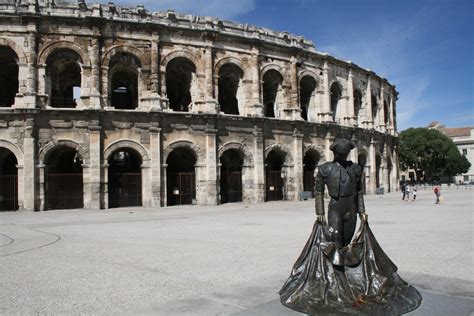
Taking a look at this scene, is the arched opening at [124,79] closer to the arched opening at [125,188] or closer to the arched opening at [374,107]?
the arched opening at [125,188]

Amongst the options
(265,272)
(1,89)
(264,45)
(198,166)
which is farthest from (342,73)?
(265,272)

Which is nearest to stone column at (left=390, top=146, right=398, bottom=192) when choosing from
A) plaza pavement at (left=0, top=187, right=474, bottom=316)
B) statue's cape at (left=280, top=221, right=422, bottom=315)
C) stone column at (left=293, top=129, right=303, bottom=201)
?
stone column at (left=293, top=129, right=303, bottom=201)

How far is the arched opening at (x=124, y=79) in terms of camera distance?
20359mm

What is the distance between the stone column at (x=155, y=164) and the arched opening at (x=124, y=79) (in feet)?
10.0

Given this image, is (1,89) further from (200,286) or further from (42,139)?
(200,286)

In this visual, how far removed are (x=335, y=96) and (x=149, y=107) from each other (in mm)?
13482

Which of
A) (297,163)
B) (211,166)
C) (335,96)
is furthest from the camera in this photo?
(335,96)

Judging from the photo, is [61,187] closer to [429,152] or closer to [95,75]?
[95,75]

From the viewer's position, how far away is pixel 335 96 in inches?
1094

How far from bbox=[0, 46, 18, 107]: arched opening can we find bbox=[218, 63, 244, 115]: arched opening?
1090 centimetres

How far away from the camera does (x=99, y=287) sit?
5391 millimetres

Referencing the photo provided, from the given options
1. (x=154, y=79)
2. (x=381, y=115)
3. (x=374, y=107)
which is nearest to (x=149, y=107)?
(x=154, y=79)

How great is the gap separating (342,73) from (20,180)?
20.0 m

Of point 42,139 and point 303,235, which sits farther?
point 42,139
